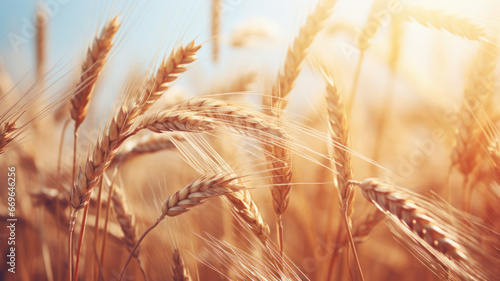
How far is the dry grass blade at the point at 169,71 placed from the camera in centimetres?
84

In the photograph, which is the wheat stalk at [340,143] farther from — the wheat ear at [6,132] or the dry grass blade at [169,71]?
the wheat ear at [6,132]

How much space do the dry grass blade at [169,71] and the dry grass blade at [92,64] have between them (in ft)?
0.57

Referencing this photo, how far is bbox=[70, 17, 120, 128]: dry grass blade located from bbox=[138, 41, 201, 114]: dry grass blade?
0.57 feet

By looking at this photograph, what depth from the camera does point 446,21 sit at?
931 mm

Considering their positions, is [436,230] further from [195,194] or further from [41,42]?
[41,42]

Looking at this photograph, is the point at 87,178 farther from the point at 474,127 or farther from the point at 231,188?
the point at 474,127

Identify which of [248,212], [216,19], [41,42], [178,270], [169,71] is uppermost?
[216,19]

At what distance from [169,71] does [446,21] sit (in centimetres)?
72

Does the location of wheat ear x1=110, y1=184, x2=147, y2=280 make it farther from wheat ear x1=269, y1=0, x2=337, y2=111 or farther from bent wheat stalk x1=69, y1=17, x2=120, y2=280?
wheat ear x1=269, y1=0, x2=337, y2=111

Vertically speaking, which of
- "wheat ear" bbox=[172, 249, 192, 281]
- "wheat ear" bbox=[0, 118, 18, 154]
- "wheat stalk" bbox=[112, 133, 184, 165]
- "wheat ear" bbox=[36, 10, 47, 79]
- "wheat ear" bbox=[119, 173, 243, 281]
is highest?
"wheat ear" bbox=[36, 10, 47, 79]

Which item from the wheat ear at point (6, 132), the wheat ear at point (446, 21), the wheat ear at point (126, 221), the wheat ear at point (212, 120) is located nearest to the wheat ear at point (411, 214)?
the wheat ear at point (212, 120)

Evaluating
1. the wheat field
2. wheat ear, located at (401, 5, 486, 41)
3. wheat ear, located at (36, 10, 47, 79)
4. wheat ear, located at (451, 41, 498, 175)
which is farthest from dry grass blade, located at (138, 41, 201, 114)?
wheat ear, located at (36, 10, 47, 79)

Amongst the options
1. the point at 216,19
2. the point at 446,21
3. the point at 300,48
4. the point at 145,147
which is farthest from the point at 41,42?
the point at 446,21

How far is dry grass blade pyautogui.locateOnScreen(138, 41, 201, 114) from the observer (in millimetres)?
841
